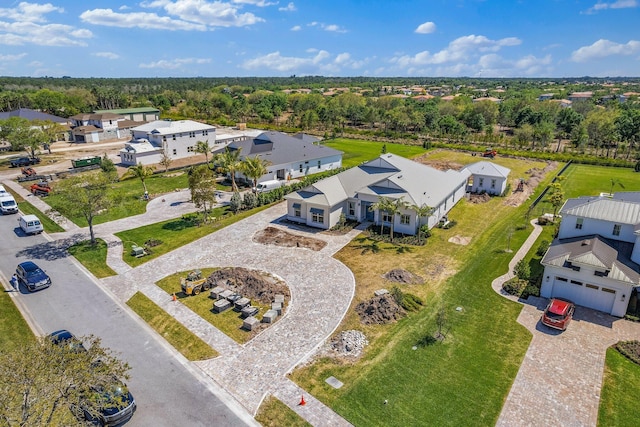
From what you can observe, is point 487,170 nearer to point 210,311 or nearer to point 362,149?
point 362,149

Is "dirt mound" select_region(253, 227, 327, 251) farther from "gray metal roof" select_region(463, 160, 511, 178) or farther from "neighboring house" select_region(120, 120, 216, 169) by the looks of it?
"neighboring house" select_region(120, 120, 216, 169)

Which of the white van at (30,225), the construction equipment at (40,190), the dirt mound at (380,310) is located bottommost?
the dirt mound at (380,310)

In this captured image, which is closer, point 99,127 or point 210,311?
point 210,311

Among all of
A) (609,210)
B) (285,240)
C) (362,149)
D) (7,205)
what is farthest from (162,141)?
(609,210)

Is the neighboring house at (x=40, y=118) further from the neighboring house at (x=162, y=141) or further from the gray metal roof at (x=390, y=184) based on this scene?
the gray metal roof at (x=390, y=184)

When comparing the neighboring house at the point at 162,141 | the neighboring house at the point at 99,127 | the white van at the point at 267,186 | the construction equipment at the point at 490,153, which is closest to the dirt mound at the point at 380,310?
the white van at the point at 267,186
